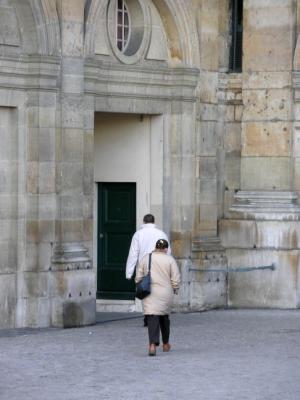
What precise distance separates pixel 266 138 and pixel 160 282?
626 cm

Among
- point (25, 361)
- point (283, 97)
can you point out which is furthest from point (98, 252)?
point (25, 361)

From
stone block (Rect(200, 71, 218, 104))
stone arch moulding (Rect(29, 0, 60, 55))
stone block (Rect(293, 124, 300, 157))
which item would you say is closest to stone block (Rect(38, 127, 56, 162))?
stone arch moulding (Rect(29, 0, 60, 55))

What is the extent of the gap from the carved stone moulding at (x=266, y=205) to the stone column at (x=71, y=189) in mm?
3499

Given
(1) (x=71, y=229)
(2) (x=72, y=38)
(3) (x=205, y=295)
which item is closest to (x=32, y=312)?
(1) (x=71, y=229)

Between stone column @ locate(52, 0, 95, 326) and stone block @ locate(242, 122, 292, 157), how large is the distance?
3.61 m

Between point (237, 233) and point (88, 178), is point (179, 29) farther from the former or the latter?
point (237, 233)

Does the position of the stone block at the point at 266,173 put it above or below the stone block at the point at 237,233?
above

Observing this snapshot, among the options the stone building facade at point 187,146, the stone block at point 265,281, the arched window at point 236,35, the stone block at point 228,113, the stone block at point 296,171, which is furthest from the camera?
the arched window at point 236,35

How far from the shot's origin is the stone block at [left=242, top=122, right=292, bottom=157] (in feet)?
74.3

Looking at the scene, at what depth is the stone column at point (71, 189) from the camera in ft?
64.7

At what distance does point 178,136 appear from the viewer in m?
22.1

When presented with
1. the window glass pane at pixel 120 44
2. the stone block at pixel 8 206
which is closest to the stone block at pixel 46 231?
the stone block at pixel 8 206

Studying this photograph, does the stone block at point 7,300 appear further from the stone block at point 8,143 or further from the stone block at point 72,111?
the stone block at point 72,111

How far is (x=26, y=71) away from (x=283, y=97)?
4888 mm
